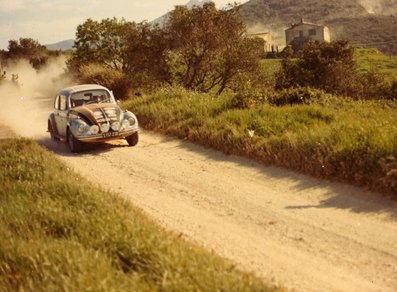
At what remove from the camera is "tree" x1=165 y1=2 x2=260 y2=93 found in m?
22.0

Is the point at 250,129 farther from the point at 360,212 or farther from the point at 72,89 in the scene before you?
the point at 72,89

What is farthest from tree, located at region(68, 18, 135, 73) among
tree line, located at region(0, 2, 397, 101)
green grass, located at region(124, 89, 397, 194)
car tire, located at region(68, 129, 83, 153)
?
car tire, located at region(68, 129, 83, 153)

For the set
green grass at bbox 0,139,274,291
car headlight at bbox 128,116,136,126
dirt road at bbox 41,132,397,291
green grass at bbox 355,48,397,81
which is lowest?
dirt road at bbox 41,132,397,291

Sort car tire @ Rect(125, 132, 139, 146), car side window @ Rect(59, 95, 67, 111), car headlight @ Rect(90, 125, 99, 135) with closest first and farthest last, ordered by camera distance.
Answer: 1. car headlight @ Rect(90, 125, 99, 135)
2. car tire @ Rect(125, 132, 139, 146)
3. car side window @ Rect(59, 95, 67, 111)

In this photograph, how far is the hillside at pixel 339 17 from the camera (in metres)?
120

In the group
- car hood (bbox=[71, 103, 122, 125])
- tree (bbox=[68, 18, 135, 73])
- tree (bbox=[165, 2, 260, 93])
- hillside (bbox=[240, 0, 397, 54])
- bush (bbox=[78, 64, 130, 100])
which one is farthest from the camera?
Result: hillside (bbox=[240, 0, 397, 54])

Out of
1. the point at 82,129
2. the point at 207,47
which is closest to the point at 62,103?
the point at 82,129

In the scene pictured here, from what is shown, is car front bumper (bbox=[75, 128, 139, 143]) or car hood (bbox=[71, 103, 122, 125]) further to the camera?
car hood (bbox=[71, 103, 122, 125])

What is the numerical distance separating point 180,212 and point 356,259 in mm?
2851

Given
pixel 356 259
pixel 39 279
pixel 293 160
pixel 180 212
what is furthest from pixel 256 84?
pixel 39 279

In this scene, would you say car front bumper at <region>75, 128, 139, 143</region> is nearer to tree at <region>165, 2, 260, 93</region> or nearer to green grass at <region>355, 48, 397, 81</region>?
tree at <region>165, 2, 260, 93</region>

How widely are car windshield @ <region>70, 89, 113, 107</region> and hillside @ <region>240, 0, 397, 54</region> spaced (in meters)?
99.3

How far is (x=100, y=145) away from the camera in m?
13.1

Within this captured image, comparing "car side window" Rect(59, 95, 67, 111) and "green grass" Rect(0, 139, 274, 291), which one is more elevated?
"car side window" Rect(59, 95, 67, 111)
